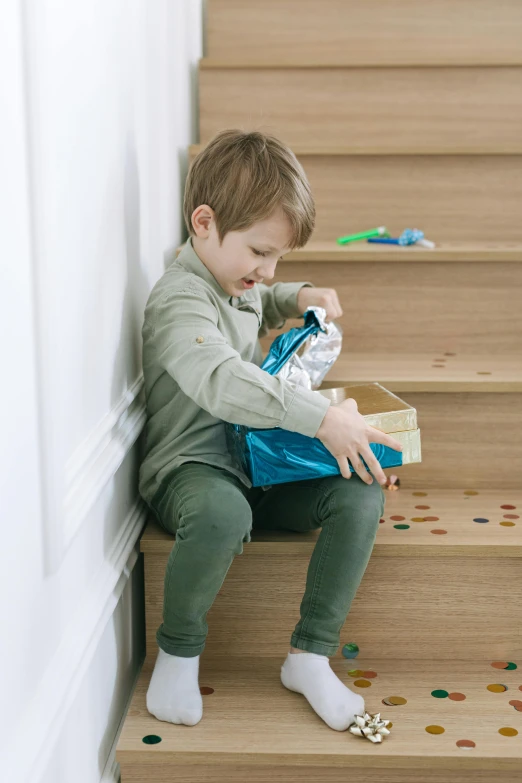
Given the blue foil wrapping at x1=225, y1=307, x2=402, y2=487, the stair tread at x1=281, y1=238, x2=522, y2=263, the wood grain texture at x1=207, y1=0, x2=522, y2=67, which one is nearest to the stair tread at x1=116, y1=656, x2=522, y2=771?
the blue foil wrapping at x1=225, y1=307, x2=402, y2=487

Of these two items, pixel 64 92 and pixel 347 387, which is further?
pixel 347 387

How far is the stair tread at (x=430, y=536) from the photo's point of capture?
1211mm

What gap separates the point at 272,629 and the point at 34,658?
512 millimetres

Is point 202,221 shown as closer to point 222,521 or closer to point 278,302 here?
point 278,302

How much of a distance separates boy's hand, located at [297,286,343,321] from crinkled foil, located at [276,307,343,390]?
0.07ft

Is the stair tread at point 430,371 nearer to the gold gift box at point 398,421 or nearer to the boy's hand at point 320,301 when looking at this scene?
the boy's hand at point 320,301

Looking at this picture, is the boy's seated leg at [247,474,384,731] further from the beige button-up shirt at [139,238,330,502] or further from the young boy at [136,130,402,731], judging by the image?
the beige button-up shirt at [139,238,330,502]

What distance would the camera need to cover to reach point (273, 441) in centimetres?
114

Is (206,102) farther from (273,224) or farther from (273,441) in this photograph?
(273,441)

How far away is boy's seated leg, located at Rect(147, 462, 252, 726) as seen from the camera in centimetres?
108

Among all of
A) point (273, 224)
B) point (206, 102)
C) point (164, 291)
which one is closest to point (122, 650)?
point (164, 291)

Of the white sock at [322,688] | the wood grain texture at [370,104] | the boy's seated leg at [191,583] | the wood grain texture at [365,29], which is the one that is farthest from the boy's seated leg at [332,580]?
the wood grain texture at [365,29]

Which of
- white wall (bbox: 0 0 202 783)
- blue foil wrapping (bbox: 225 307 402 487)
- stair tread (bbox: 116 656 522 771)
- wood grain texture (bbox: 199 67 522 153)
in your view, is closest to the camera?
white wall (bbox: 0 0 202 783)

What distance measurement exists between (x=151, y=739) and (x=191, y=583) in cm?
18
